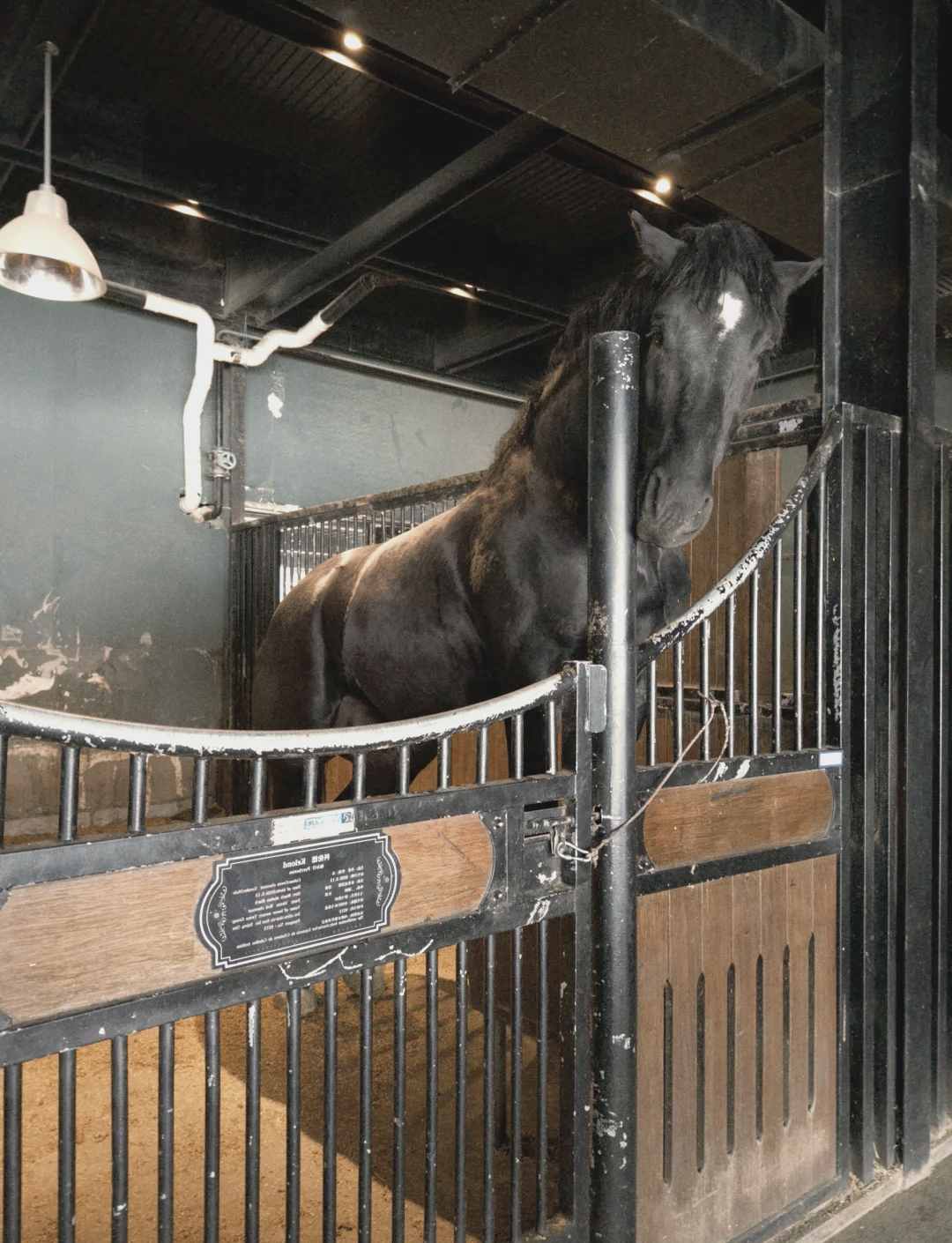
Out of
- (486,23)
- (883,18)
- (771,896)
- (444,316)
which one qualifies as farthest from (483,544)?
(444,316)

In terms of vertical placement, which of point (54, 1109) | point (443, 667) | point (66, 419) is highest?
point (66, 419)

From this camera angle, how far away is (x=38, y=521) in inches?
212

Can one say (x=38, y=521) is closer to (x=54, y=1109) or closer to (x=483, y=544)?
(x=54, y=1109)

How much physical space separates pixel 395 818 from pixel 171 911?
312 millimetres

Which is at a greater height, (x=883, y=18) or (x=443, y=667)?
(x=883, y=18)

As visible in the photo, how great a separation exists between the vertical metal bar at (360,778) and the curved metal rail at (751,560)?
1.79 ft

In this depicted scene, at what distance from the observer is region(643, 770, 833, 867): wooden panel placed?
57.3 inches

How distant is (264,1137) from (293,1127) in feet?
4.42

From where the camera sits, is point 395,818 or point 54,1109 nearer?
point 395,818

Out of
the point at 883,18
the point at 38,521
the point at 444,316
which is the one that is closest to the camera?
the point at 883,18

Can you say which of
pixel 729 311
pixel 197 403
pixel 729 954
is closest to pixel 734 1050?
pixel 729 954

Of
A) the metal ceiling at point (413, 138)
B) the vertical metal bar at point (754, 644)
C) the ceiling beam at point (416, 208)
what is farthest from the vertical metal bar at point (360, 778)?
the ceiling beam at point (416, 208)

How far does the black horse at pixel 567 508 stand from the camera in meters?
1.62

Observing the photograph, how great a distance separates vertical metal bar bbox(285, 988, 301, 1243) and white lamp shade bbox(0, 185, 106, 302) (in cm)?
352
